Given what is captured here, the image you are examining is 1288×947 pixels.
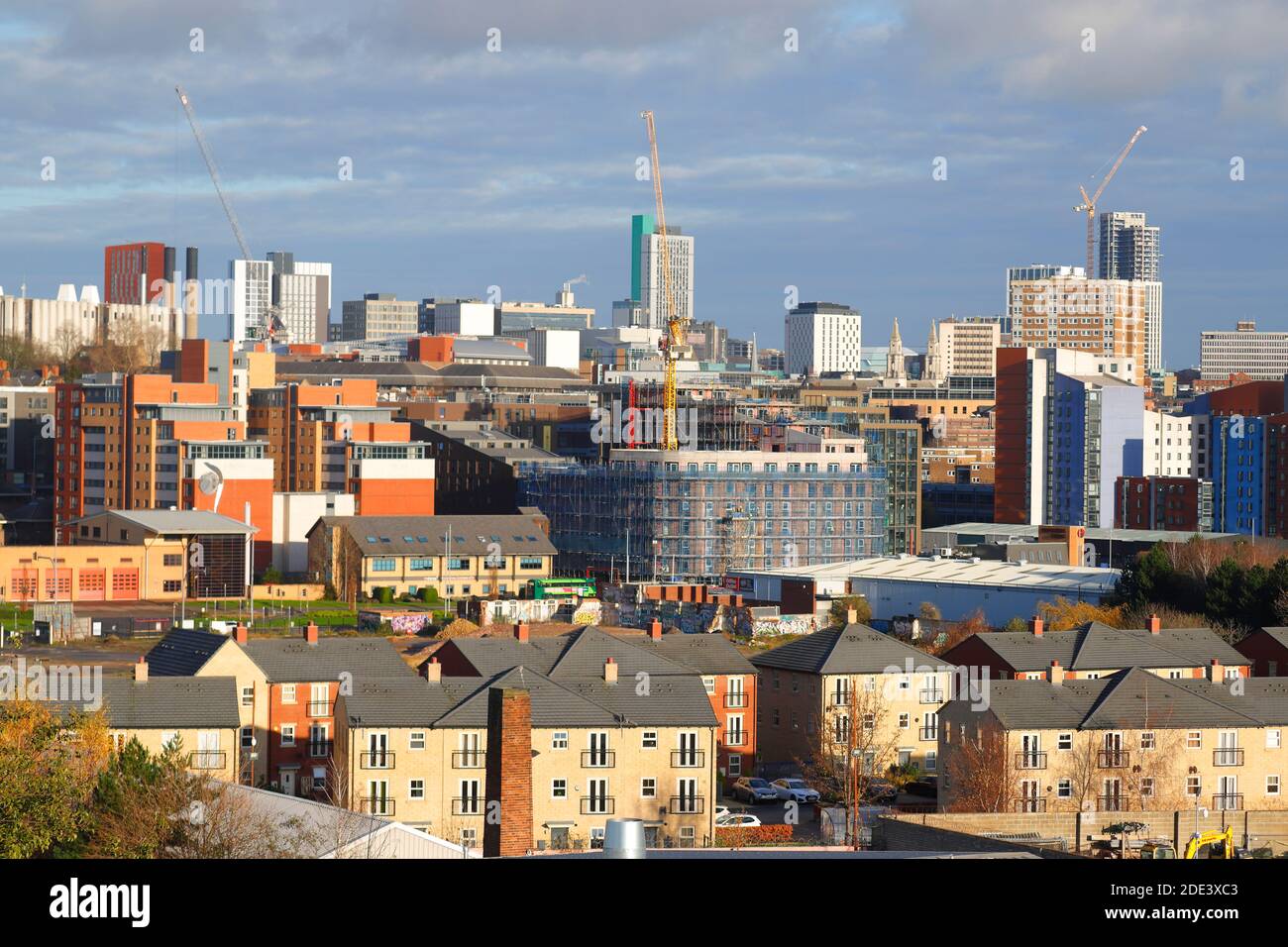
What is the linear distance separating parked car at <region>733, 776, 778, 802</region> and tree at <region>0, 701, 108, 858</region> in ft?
44.3

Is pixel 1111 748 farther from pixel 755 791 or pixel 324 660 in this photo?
pixel 324 660

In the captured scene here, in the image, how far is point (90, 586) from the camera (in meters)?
69.2

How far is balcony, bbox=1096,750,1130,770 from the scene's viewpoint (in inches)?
→ 1399

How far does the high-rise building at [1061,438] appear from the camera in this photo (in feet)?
356

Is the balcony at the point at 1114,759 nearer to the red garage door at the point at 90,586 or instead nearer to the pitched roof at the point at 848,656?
the pitched roof at the point at 848,656

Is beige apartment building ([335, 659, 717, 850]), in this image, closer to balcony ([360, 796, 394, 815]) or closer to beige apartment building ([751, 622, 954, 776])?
balcony ([360, 796, 394, 815])

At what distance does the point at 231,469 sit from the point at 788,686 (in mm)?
44042

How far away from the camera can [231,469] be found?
265ft

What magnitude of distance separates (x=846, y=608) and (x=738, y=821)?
30385 millimetres

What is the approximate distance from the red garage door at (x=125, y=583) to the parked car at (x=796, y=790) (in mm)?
38252

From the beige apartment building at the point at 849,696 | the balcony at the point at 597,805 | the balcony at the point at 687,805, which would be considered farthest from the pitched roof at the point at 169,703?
the beige apartment building at the point at 849,696

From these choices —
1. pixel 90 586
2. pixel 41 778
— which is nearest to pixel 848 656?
pixel 41 778
